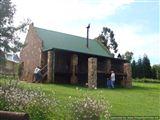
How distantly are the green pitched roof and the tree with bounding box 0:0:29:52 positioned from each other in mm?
10951

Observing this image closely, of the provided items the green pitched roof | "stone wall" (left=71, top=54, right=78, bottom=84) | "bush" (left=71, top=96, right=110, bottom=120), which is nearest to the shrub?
"bush" (left=71, top=96, right=110, bottom=120)

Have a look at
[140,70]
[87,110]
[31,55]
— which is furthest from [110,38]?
[87,110]

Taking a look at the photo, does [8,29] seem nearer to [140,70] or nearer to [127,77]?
[127,77]

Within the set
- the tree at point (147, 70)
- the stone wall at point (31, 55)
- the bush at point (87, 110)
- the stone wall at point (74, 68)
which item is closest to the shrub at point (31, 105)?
the bush at point (87, 110)

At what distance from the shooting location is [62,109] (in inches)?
456

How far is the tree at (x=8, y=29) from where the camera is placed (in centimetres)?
2464

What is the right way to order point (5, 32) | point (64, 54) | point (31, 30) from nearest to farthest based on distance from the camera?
point (5, 32) < point (64, 54) < point (31, 30)

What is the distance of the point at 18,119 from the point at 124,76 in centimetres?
2895

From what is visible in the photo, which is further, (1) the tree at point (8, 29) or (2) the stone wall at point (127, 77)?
(2) the stone wall at point (127, 77)

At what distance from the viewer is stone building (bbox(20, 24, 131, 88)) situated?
34188mm

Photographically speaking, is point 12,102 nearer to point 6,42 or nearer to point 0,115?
point 0,115

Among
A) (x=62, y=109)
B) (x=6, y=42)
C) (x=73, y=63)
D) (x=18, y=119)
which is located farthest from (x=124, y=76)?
(x=18, y=119)

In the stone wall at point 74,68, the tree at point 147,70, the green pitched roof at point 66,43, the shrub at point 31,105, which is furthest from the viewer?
the tree at point 147,70

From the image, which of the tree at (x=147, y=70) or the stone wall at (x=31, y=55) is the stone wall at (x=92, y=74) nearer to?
the stone wall at (x=31, y=55)
